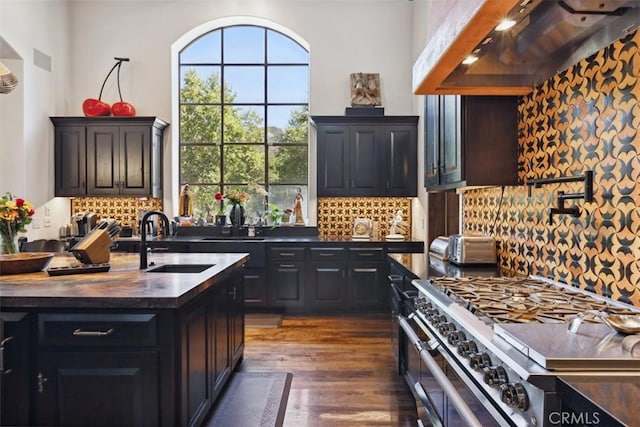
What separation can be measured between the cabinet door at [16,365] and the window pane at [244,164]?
4.12 meters

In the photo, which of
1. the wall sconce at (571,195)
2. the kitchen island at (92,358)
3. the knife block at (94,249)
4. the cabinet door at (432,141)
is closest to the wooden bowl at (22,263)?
the knife block at (94,249)

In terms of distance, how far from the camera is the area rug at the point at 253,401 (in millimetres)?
2525

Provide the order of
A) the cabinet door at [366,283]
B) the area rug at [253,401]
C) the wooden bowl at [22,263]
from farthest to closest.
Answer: the cabinet door at [366,283] < the area rug at [253,401] < the wooden bowl at [22,263]

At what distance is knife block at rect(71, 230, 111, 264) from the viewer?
8.51 ft

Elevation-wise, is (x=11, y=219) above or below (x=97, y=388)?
above

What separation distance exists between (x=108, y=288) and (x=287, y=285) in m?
3.12

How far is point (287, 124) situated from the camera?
5879 millimetres

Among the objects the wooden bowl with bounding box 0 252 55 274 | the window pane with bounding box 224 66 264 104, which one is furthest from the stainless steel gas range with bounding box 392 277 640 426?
the window pane with bounding box 224 66 264 104

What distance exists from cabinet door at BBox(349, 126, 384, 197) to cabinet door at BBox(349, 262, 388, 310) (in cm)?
96

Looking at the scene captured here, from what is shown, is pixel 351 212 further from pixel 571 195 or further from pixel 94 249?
pixel 571 195

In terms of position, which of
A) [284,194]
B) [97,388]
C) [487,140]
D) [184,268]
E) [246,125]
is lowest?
[97,388]

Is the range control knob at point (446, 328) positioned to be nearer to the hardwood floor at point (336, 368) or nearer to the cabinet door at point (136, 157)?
the hardwood floor at point (336, 368)

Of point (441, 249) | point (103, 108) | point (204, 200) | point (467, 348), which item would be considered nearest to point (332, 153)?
point (204, 200)

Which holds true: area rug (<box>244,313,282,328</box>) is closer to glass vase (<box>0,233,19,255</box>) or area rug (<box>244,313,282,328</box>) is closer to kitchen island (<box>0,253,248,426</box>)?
glass vase (<box>0,233,19,255</box>)
